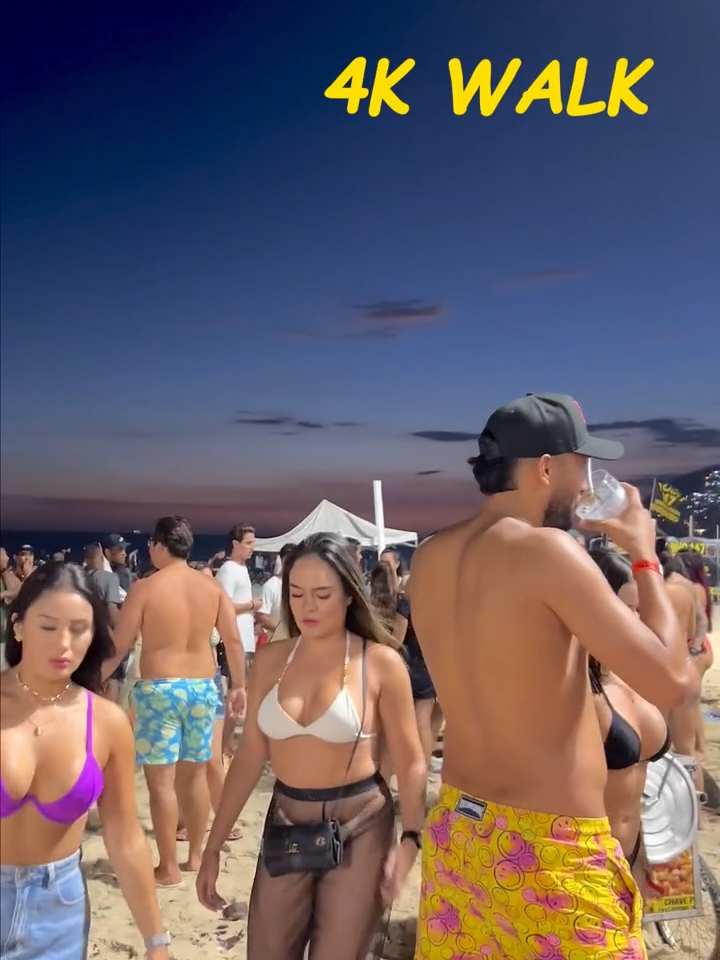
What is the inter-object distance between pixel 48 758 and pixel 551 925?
3.20 feet

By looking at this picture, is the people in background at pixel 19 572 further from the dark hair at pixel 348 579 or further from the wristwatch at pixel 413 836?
the wristwatch at pixel 413 836

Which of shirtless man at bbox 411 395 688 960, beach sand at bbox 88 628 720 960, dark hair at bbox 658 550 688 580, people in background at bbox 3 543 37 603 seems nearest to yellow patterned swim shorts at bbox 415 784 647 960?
shirtless man at bbox 411 395 688 960

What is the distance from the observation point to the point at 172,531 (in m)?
4.41

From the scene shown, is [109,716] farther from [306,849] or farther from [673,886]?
[673,886]

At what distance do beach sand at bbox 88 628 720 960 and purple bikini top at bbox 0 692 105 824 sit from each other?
2201 mm

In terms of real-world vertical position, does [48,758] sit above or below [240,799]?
above

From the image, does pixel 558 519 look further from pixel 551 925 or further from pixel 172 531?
pixel 172 531

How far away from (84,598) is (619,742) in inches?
49.7

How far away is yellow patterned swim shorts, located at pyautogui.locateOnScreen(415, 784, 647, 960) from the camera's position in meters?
1.60

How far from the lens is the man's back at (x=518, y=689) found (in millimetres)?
1652

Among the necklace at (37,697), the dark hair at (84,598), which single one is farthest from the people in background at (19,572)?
the necklace at (37,697)

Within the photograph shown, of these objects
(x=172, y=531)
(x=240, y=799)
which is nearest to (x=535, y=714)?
(x=240, y=799)

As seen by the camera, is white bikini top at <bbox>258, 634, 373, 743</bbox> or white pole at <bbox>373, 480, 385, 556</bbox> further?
white pole at <bbox>373, 480, 385, 556</bbox>

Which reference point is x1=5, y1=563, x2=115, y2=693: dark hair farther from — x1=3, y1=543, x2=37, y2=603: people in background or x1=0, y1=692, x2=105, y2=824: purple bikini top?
x1=3, y1=543, x2=37, y2=603: people in background
